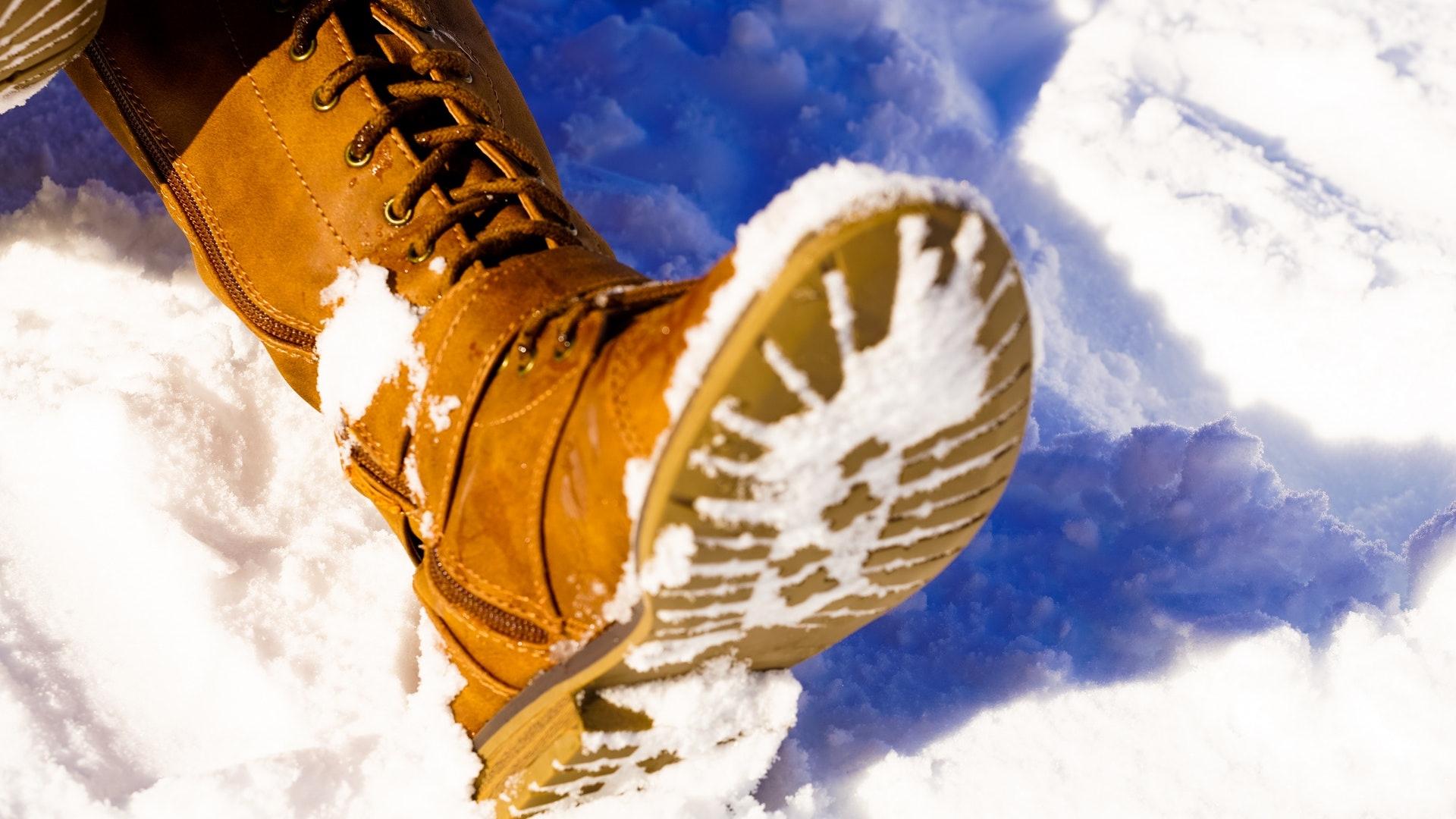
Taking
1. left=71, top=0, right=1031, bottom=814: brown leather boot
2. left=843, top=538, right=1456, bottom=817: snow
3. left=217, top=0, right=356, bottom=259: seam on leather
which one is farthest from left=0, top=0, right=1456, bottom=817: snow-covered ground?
left=217, top=0, right=356, bottom=259: seam on leather

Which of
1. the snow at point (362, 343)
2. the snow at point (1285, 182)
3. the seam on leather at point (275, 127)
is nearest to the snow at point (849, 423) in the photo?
the snow at point (362, 343)

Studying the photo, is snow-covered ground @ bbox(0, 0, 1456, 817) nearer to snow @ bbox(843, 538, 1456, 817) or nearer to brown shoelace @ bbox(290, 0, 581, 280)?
snow @ bbox(843, 538, 1456, 817)

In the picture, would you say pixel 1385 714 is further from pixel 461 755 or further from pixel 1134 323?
pixel 461 755

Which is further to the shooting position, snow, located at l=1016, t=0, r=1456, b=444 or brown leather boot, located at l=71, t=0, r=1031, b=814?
snow, located at l=1016, t=0, r=1456, b=444

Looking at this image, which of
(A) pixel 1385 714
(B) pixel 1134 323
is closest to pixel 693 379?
(A) pixel 1385 714

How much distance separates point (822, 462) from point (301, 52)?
26.0 inches

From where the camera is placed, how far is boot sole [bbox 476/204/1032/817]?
572 millimetres

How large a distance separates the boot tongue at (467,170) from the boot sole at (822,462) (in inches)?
14.3

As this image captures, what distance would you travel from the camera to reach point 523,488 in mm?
756

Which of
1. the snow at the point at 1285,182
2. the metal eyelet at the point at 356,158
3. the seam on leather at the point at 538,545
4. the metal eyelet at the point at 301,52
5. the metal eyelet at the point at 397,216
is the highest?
the snow at the point at 1285,182

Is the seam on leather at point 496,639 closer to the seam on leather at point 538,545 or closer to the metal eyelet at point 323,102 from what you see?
the seam on leather at point 538,545

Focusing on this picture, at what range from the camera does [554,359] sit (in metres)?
0.76

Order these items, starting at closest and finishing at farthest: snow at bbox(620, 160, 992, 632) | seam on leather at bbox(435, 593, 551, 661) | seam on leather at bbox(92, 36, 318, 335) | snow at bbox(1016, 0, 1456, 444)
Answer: snow at bbox(620, 160, 992, 632) < seam on leather at bbox(435, 593, 551, 661) < seam on leather at bbox(92, 36, 318, 335) < snow at bbox(1016, 0, 1456, 444)

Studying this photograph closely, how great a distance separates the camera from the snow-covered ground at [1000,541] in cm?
90
